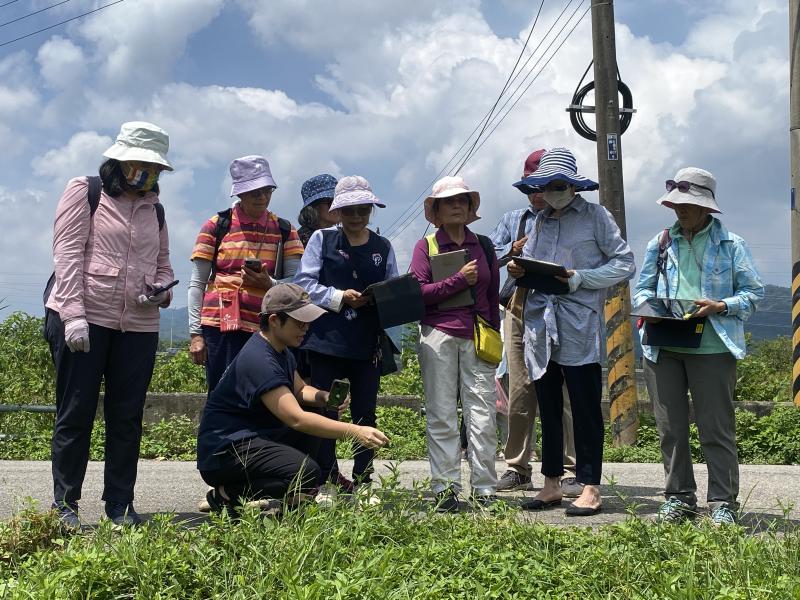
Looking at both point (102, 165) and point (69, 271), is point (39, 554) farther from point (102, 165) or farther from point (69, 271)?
point (102, 165)

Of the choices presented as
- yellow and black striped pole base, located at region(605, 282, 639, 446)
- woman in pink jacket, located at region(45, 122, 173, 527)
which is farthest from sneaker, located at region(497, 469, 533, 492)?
yellow and black striped pole base, located at region(605, 282, 639, 446)

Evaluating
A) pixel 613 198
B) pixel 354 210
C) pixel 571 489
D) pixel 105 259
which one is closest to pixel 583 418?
pixel 571 489

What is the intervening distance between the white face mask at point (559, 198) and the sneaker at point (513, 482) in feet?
6.44

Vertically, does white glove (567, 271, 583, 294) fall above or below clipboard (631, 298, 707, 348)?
above

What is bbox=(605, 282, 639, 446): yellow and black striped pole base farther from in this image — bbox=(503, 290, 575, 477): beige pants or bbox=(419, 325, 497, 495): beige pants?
bbox=(419, 325, 497, 495): beige pants

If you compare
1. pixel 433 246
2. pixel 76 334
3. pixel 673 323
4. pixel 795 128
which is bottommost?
pixel 76 334

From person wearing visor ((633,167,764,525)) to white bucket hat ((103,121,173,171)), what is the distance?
9.62 feet

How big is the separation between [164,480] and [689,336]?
411cm

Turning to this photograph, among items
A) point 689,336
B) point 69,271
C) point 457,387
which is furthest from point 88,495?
point 689,336

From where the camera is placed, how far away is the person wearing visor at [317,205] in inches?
275

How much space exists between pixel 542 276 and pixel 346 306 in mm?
1242

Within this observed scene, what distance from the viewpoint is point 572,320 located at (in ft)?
20.0

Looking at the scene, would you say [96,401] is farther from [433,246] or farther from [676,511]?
[676,511]

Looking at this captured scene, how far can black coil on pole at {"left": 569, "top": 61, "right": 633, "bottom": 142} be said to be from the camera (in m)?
10.9
